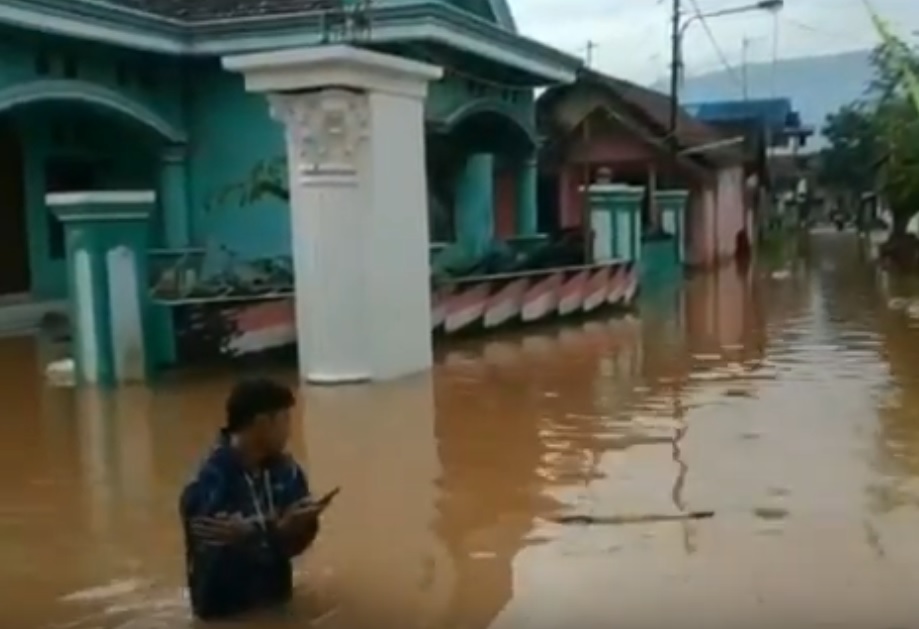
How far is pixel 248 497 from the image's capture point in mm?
4934

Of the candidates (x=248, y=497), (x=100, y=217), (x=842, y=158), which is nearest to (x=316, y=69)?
(x=100, y=217)

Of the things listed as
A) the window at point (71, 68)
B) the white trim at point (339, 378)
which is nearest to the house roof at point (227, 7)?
the window at point (71, 68)

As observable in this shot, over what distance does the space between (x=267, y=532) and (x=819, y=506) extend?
134 inches

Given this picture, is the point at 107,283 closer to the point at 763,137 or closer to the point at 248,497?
the point at 248,497

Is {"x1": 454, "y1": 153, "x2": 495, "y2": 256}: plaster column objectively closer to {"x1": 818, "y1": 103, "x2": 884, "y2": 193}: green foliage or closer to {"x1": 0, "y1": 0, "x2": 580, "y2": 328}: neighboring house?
{"x1": 0, "y1": 0, "x2": 580, "y2": 328}: neighboring house

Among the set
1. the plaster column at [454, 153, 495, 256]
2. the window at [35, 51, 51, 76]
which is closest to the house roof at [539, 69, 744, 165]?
the plaster column at [454, 153, 495, 256]

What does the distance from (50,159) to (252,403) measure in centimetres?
1541

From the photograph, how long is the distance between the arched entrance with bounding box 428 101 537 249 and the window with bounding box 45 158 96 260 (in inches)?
204

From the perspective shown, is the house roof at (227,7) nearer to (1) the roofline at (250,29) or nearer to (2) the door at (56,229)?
(1) the roofline at (250,29)

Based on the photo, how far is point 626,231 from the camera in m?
22.8

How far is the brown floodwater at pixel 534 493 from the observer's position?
5691mm

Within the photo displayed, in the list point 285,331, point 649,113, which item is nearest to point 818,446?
point 285,331

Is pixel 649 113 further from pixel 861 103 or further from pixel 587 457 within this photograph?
pixel 587 457

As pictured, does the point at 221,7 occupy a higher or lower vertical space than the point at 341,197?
higher
